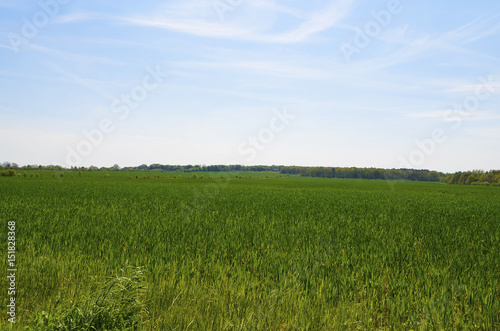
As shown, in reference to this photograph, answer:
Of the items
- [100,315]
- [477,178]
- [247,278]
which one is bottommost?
[247,278]

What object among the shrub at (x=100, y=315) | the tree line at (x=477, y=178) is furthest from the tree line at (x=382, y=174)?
the shrub at (x=100, y=315)

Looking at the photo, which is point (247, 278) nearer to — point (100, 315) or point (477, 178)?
point (100, 315)

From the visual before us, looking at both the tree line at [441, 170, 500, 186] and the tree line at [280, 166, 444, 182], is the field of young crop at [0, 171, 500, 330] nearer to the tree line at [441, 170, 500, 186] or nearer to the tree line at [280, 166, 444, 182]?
the tree line at [441, 170, 500, 186]

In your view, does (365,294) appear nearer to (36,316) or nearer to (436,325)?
(436,325)

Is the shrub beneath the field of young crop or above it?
above

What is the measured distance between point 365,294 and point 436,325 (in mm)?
1201

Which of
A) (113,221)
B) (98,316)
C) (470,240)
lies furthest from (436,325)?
(113,221)

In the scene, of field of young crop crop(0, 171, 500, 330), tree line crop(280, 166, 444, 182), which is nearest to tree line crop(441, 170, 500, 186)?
tree line crop(280, 166, 444, 182)

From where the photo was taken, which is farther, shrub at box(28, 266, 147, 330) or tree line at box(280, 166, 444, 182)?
tree line at box(280, 166, 444, 182)

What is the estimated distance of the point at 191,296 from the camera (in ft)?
16.3

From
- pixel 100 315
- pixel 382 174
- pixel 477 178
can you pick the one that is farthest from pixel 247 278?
pixel 382 174

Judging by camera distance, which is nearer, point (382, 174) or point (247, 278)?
point (247, 278)

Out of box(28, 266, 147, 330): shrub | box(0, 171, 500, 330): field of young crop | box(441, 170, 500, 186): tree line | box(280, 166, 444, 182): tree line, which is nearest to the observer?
box(28, 266, 147, 330): shrub

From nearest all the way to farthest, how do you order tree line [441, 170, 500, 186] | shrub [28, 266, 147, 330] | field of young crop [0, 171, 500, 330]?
shrub [28, 266, 147, 330], field of young crop [0, 171, 500, 330], tree line [441, 170, 500, 186]
